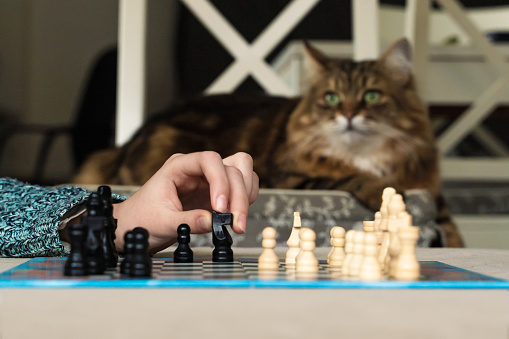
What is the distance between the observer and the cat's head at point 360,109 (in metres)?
2.14

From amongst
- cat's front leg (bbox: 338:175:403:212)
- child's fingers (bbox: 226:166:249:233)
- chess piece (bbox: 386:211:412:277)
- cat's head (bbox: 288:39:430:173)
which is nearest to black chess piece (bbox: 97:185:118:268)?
child's fingers (bbox: 226:166:249:233)

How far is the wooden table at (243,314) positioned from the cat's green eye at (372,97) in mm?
1832

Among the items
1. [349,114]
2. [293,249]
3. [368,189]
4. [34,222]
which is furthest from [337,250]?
[349,114]

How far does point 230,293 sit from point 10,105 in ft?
14.1

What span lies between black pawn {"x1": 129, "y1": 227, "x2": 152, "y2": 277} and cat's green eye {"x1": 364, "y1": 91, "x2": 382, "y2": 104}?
1.77 m

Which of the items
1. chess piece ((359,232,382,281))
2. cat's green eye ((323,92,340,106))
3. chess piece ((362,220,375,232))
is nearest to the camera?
chess piece ((359,232,382,281))

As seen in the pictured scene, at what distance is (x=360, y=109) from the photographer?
7.00 feet

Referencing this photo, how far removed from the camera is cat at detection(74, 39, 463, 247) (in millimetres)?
2160

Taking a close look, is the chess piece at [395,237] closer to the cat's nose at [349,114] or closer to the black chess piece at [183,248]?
the black chess piece at [183,248]

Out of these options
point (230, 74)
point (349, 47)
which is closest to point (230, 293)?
point (230, 74)

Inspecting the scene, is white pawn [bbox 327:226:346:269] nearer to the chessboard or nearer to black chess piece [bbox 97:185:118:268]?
the chessboard

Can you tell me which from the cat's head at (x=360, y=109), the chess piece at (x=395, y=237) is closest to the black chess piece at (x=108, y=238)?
the chess piece at (x=395, y=237)

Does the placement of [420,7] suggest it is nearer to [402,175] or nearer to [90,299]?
[402,175]

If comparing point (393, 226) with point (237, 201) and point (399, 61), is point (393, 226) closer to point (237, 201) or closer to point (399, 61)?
point (237, 201)
